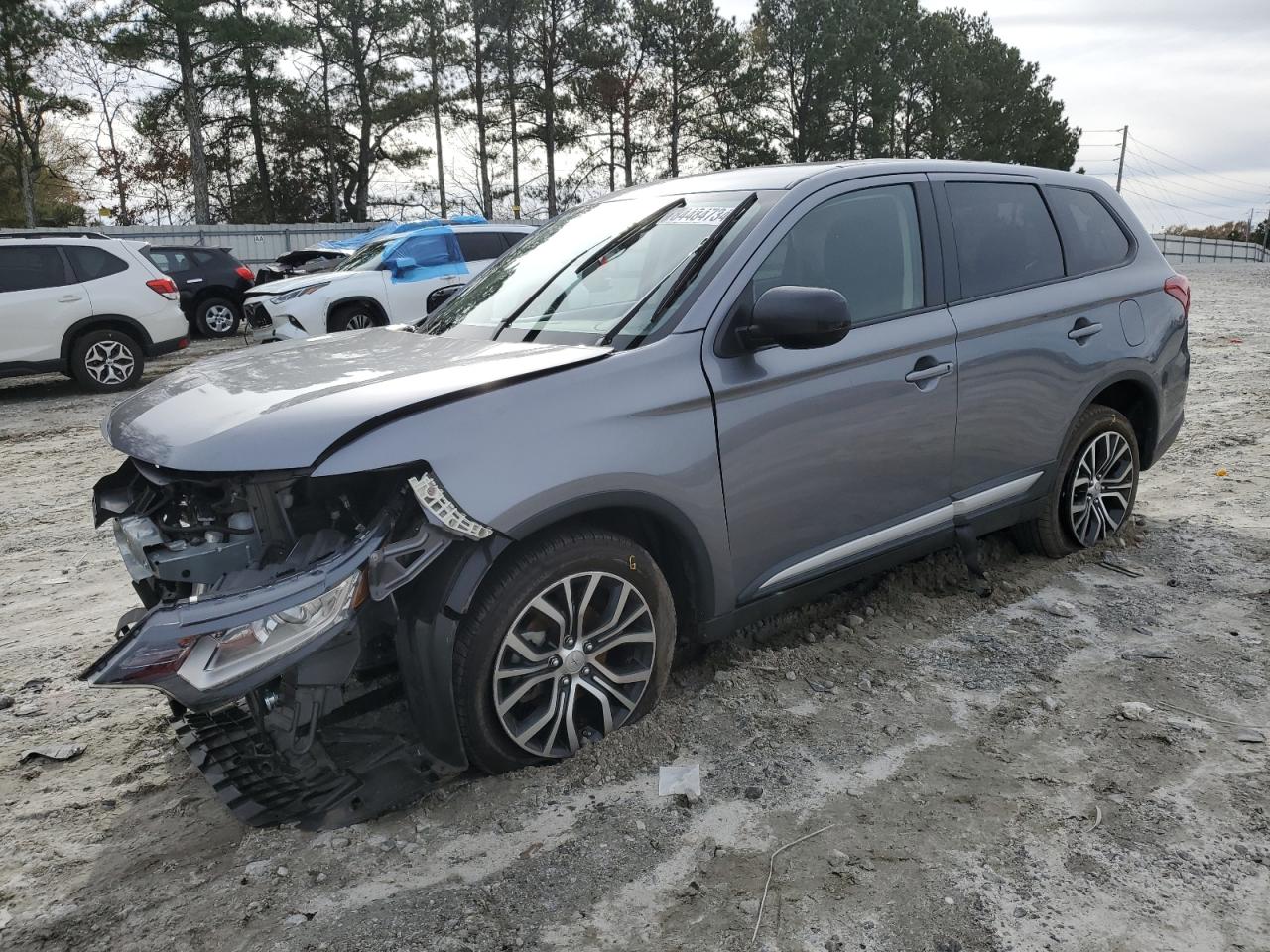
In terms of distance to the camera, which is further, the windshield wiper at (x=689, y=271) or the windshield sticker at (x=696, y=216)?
the windshield sticker at (x=696, y=216)

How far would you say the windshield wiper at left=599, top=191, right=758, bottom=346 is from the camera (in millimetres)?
3184

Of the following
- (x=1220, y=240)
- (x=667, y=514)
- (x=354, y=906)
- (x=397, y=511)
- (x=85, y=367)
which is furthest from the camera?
(x=1220, y=240)

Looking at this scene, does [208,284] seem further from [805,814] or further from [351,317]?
[805,814]

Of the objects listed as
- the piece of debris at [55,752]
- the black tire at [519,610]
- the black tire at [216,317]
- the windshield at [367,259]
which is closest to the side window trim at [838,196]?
the black tire at [519,610]

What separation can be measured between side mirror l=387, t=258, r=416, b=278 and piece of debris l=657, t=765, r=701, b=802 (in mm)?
10779

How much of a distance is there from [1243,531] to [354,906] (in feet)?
15.4

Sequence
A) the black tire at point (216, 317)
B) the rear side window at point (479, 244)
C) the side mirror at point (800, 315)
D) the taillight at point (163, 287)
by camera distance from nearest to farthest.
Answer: the side mirror at point (800, 315), the taillight at point (163, 287), the rear side window at point (479, 244), the black tire at point (216, 317)

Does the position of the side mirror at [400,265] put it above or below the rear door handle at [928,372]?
above

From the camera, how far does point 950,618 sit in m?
4.10

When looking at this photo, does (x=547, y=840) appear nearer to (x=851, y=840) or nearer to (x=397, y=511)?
(x=851, y=840)

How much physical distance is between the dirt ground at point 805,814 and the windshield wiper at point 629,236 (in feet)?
5.19

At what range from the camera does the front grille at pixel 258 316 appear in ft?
40.0

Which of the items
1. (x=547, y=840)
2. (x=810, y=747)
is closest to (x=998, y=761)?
(x=810, y=747)

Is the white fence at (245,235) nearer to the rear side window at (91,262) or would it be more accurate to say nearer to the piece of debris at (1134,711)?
the rear side window at (91,262)
